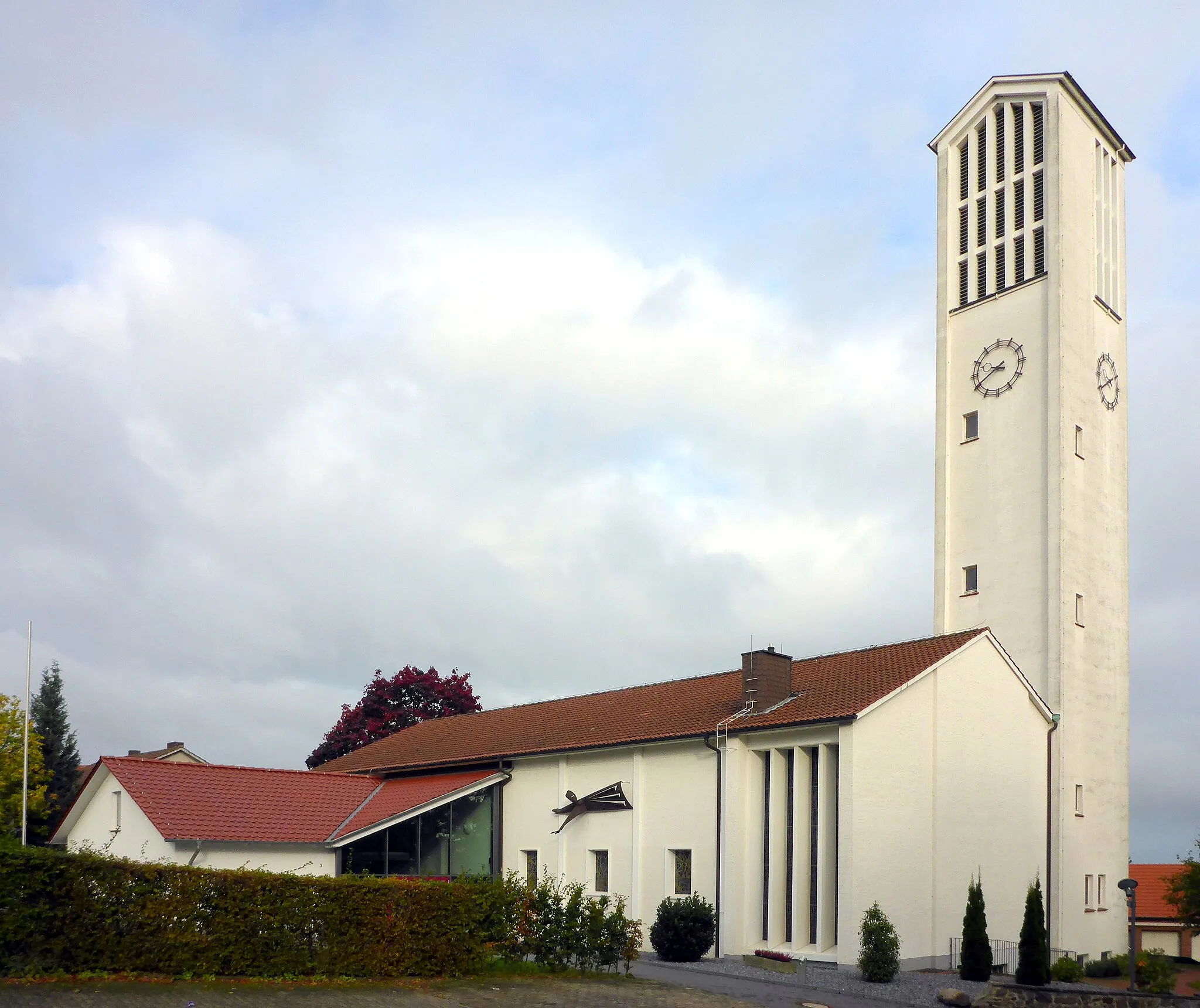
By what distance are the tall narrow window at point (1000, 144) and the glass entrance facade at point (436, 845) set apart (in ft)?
84.6

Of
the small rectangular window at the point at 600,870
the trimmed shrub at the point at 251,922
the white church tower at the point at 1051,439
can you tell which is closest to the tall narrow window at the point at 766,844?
the small rectangular window at the point at 600,870

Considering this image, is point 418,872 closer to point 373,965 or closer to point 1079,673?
point 373,965

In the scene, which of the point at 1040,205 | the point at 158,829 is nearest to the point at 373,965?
the point at 158,829

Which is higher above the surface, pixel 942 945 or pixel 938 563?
pixel 938 563

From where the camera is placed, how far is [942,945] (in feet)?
89.2

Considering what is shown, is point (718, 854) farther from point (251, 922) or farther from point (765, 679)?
point (251, 922)

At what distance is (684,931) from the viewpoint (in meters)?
26.5

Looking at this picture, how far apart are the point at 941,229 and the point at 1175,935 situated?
30718 millimetres

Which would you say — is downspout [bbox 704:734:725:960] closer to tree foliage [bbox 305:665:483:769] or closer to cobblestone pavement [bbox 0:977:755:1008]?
cobblestone pavement [bbox 0:977:755:1008]

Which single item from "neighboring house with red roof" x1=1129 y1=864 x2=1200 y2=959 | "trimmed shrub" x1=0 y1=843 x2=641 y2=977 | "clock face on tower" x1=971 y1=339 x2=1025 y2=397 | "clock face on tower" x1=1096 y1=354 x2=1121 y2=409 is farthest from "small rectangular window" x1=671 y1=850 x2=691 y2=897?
"neighboring house with red roof" x1=1129 y1=864 x2=1200 y2=959

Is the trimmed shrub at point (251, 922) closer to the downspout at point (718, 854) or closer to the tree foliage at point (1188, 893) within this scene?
the downspout at point (718, 854)

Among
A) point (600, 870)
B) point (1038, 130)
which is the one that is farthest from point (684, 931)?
point (1038, 130)

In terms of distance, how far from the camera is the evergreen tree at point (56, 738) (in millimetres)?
56406

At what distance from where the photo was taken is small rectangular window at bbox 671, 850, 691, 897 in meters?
28.9
